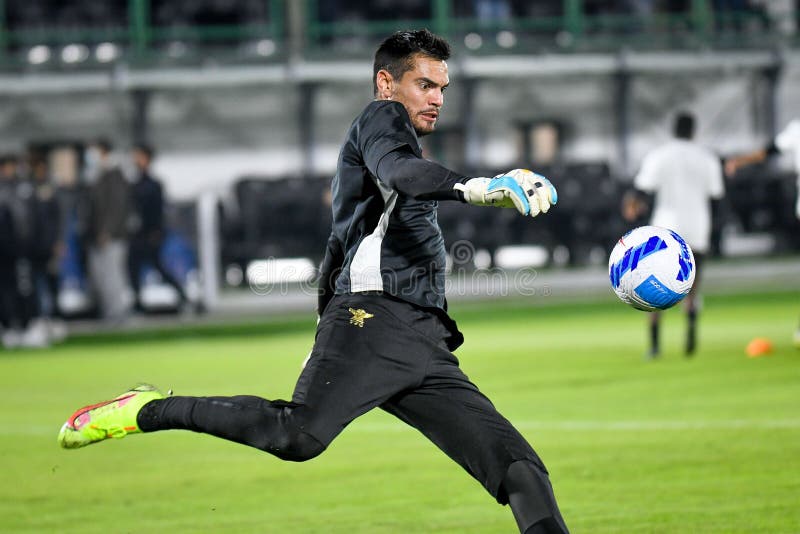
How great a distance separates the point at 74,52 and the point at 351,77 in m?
6.69

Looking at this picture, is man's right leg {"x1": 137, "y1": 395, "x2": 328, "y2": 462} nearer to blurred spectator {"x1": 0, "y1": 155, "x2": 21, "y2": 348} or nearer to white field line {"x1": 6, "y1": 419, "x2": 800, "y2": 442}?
white field line {"x1": 6, "y1": 419, "x2": 800, "y2": 442}

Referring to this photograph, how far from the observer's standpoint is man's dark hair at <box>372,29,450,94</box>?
520 centimetres

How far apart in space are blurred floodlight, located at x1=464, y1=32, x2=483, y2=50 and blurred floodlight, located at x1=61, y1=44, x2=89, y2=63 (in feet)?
29.5

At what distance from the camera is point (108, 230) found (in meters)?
19.8

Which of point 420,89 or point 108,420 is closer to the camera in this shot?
point 420,89

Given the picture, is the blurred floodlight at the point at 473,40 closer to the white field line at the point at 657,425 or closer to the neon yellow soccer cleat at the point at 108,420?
the white field line at the point at 657,425

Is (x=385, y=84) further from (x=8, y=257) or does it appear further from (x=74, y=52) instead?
(x=74, y=52)

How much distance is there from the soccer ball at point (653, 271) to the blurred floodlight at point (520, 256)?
64.7 feet

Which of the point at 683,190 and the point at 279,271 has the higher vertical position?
the point at 683,190

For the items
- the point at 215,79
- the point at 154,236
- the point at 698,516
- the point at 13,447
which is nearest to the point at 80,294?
the point at 154,236

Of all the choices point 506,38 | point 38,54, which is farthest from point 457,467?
point 38,54

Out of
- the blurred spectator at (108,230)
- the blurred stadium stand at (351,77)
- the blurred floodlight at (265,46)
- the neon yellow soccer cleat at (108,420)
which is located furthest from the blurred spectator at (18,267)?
the blurred floodlight at (265,46)

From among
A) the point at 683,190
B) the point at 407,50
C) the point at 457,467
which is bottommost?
the point at 457,467

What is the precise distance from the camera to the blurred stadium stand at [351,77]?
3075cm
